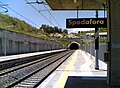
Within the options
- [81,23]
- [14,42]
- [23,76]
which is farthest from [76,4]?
[14,42]

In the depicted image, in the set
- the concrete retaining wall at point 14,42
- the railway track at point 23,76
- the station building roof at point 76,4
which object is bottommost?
the railway track at point 23,76

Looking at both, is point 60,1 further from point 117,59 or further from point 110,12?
point 117,59

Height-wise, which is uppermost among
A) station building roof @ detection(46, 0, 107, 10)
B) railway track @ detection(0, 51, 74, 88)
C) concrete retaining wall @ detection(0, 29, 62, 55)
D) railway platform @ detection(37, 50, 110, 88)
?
station building roof @ detection(46, 0, 107, 10)

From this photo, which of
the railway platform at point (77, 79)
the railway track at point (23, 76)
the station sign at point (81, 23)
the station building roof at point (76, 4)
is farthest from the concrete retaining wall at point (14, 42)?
the station sign at point (81, 23)

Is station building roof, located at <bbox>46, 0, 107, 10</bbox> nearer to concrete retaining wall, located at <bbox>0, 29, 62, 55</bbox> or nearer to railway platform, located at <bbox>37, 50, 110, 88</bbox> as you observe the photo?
railway platform, located at <bbox>37, 50, 110, 88</bbox>

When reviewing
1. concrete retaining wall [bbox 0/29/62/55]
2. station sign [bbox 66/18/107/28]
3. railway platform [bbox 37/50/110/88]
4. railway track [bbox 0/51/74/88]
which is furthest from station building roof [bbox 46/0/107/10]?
concrete retaining wall [bbox 0/29/62/55]

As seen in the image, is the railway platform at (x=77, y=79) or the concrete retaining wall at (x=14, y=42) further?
the concrete retaining wall at (x=14, y=42)

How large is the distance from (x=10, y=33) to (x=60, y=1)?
42849 mm

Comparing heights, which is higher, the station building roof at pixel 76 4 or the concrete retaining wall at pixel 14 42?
the station building roof at pixel 76 4

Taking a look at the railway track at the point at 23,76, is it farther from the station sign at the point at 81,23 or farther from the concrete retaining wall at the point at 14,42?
the concrete retaining wall at the point at 14,42

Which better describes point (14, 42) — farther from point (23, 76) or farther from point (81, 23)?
point (81, 23)

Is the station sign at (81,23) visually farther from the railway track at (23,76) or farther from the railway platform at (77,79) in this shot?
the railway track at (23,76)

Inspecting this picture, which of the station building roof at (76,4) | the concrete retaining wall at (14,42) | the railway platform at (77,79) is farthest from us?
the concrete retaining wall at (14,42)

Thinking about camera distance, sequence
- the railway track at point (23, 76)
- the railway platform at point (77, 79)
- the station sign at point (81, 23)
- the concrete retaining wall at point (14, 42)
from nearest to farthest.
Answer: the railway platform at point (77, 79) → the railway track at point (23, 76) → the station sign at point (81, 23) → the concrete retaining wall at point (14, 42)
